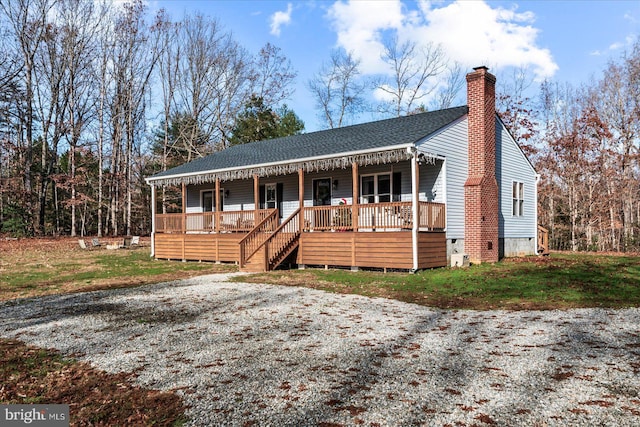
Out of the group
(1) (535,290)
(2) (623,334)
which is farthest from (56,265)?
(2) (623,334)

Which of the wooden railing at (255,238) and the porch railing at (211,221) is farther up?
the porch railing at (211,221)

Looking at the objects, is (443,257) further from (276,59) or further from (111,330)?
(276,59)

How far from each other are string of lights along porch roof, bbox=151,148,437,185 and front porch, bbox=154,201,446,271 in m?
1.42

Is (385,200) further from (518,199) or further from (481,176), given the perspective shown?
(518,199)

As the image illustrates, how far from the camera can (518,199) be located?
62.3ft

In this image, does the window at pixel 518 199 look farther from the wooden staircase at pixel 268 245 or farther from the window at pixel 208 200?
the window at pixel 208 200

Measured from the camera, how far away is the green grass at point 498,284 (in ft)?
31.3

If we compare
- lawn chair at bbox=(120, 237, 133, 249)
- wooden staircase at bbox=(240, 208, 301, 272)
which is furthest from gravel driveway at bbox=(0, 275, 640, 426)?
lawn chair at bbox=(120, 237, 133, 249)

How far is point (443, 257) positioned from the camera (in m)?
15.0

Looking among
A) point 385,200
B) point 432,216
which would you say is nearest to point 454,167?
point 432,216

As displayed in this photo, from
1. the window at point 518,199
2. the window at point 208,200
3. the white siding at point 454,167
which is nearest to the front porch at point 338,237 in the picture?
the white siding at point 454,167

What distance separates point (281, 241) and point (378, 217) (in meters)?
3.50

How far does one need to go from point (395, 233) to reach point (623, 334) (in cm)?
774

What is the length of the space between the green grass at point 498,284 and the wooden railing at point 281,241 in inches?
32.7
